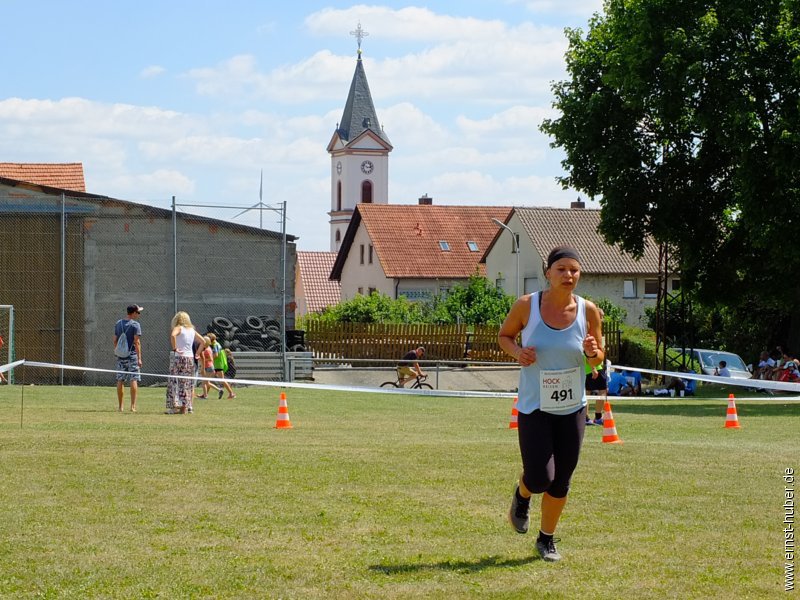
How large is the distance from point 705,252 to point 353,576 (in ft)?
113

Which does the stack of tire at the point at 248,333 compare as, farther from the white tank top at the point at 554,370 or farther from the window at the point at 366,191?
the window at the point at 366,191

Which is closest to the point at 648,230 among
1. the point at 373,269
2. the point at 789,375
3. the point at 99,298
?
the point at 789,375

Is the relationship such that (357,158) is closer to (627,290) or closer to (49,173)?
(627,290)

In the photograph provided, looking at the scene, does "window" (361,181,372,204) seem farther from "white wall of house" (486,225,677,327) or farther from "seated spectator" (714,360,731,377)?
"seated spectator" (714,360,731,377)

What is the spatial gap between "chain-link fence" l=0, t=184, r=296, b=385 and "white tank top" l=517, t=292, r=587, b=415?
1078 inches

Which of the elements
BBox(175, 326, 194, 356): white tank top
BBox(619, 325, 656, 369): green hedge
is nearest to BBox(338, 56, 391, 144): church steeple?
BBox(619, 325, 656, 369): green hedge

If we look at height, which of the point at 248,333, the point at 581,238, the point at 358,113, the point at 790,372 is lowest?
the point at 790,372

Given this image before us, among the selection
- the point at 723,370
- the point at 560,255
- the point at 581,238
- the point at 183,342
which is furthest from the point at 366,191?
the point at 560,255

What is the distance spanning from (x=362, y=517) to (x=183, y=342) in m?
11.9

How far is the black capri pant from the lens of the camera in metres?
7.68

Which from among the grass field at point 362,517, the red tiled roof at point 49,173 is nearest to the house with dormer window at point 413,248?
the red tiled roof at point 49,173

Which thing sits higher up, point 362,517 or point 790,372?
point 790,372

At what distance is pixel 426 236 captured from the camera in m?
86.9

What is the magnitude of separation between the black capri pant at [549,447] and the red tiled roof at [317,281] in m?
88.9
